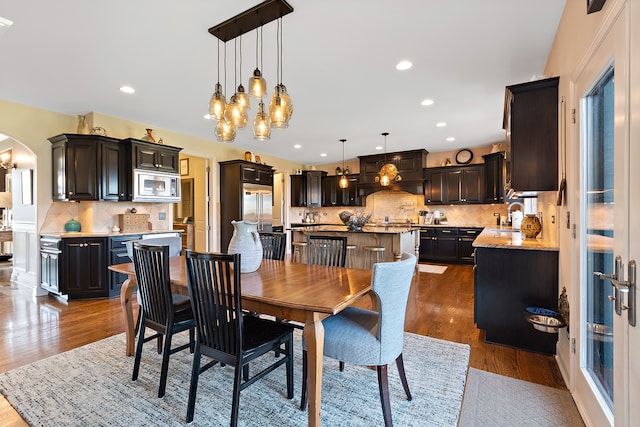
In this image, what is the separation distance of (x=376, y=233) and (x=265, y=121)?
3.22 meters

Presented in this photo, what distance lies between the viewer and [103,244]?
4227mm

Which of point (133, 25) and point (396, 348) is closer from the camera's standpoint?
point (396, 348)

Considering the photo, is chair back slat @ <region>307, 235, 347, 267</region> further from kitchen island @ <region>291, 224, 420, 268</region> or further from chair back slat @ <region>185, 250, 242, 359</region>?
kitchen island @ <region>291, 224, 420, 268</region>

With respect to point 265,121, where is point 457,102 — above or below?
above

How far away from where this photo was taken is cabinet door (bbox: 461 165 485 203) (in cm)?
686

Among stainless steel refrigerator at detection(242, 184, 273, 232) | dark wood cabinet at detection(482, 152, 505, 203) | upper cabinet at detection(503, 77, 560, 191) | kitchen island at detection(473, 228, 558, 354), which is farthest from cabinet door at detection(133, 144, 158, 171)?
dark wood cabinet at detection(482, 152, 505, 203)

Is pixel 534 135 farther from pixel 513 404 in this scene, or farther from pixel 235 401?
pixel 235 401

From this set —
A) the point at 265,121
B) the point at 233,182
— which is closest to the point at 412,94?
the point at 265,121

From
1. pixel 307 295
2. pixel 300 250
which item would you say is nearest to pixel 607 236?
pixel 307 295

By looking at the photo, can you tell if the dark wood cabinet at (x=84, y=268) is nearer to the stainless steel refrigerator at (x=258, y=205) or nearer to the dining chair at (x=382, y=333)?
the stainless steel refrigerator at (x=258, y=205)

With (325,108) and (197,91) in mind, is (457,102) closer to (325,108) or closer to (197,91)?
(325,108)

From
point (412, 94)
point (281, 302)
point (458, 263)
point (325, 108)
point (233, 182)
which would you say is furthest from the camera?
point (458, 263)

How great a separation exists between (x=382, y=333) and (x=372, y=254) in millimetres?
3867

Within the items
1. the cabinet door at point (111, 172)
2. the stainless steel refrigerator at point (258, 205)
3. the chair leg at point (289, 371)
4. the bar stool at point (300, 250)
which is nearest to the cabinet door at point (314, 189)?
the stainless steel refrigerator at point (258, 205)
